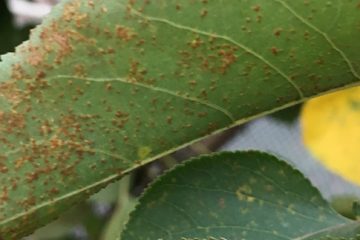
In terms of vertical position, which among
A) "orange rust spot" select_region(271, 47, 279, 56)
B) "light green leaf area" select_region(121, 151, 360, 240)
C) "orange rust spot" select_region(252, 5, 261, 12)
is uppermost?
"orange rust spot" select_region(252, 5, 261, 12)

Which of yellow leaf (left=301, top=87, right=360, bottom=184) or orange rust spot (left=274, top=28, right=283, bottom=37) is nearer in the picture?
orange rust spot (left=274, top=28, right=283, bottom=37)

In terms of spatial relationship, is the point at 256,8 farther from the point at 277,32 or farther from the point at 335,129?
→ the point at 335,129

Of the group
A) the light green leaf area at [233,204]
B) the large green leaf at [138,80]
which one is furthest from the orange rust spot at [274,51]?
the light green leaf area at [233,204]

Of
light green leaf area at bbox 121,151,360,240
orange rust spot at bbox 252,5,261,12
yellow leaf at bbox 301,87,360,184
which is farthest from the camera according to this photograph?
yellow leaf at bbox 301,87,360,184

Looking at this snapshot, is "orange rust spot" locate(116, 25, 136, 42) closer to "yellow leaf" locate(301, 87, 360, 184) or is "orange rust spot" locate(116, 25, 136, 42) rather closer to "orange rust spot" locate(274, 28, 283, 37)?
"orange rust spot" locate(274, 28, 283, 37)

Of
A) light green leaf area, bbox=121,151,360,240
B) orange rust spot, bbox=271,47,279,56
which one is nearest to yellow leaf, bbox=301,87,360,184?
light green leaf area, bbox=121,151,360,240

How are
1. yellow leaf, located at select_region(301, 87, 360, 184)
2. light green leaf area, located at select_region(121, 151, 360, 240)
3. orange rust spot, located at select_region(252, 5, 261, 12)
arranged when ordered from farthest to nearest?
1. yellow leaf, located at select_region(301, 87, 360, 184)
2. light green leaf area, located at select_region(121, 151, 360, 240)
3. orange rust spot, located at select_region(252, 5, 261, 12)

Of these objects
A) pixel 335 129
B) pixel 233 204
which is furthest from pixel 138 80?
pixel 335 129
